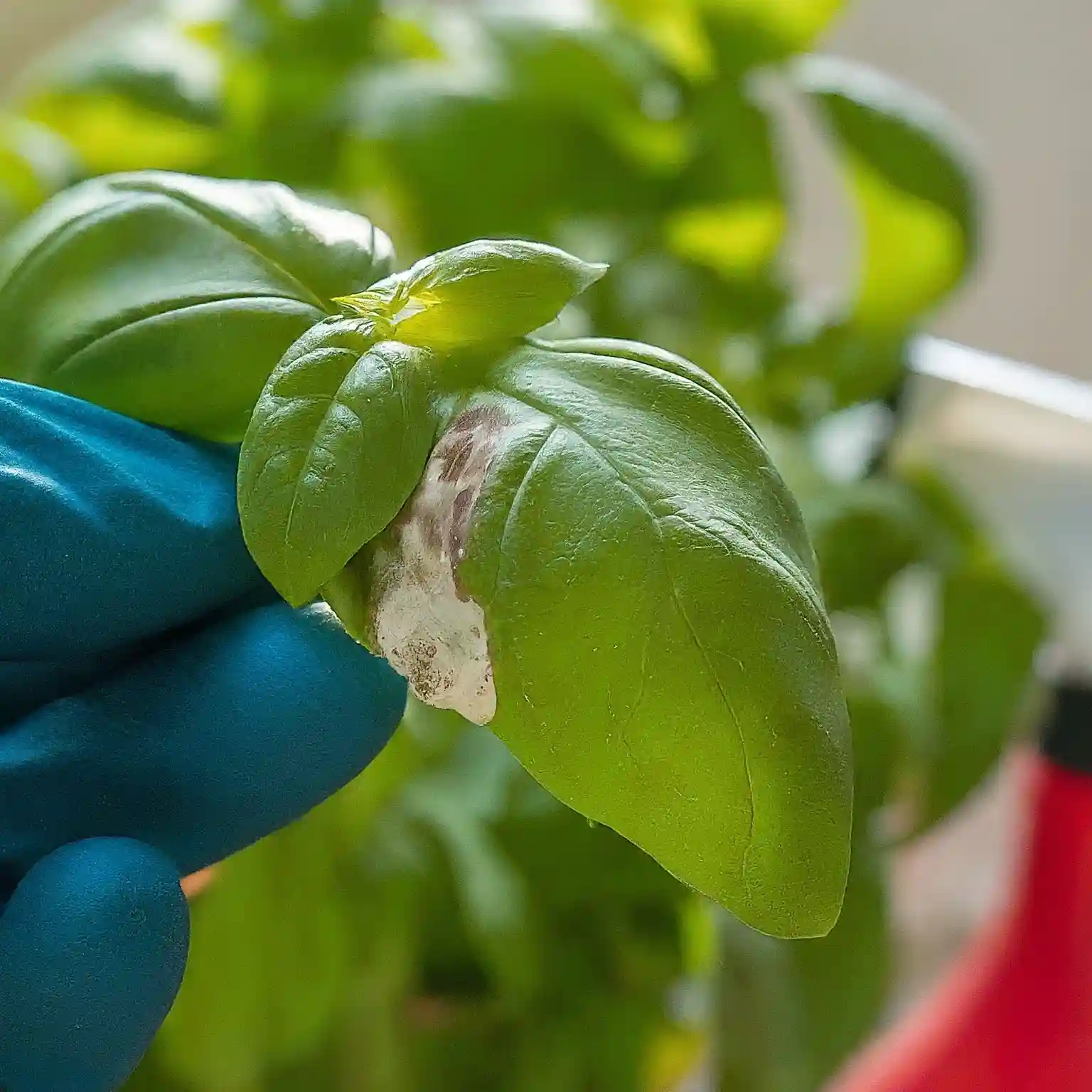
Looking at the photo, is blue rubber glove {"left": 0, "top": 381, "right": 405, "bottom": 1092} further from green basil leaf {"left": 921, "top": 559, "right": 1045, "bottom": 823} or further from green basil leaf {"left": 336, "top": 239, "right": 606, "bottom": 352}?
green basil leaf {"left": 921, "top": 559, "right": 1045, "bottom": 823}

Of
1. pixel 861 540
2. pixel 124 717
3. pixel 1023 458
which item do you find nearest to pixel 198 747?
pixel 124 717

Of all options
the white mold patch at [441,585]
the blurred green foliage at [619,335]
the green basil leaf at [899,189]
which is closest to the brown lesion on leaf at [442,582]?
the white mold patch at [441,585]

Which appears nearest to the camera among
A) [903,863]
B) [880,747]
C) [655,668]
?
[655,668]

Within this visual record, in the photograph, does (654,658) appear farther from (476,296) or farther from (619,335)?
(619,335)

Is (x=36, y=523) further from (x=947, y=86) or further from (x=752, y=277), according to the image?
(x=947, y=86)

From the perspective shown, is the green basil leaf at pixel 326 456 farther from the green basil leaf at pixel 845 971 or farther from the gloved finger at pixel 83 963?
the green basil leaf at pixel 845 971

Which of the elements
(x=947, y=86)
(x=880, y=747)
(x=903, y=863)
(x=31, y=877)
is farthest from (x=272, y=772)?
(x=947, y=86)

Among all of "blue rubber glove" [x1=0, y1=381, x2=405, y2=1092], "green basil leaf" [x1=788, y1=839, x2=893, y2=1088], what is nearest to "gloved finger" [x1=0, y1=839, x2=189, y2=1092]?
"blue rubber glove" [x1=0, y1=381, x2=405, y2=1092]
